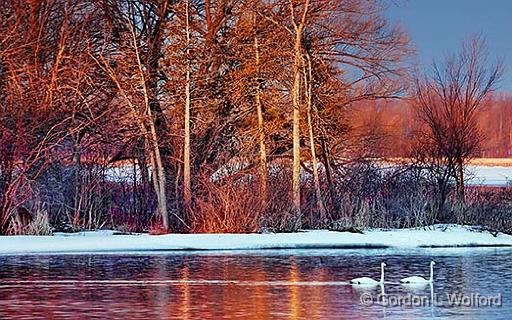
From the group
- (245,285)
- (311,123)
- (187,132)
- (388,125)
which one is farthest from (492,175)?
(245,285)

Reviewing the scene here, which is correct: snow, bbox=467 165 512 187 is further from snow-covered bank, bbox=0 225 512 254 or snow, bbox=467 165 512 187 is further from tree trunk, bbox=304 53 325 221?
snow-covered bank, bbox=0 225 512 254

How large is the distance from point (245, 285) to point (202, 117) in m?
19.3

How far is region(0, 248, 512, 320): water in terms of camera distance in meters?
14.7

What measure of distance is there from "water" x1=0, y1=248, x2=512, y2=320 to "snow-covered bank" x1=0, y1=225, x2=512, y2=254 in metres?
1.61

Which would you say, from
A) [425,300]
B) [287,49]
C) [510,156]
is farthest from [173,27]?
[510,156]

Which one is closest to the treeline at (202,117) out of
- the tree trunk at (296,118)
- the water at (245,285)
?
the tree trunk at (296,118)

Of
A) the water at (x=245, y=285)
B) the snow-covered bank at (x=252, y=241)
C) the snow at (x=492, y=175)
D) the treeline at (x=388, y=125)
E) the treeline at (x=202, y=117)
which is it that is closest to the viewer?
the water at (x=245, y=285)

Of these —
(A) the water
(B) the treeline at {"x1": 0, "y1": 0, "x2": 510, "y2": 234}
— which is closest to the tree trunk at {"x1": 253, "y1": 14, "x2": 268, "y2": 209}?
(B) the treeline at {"x1": 0, "y1": 0, "x2": 510, "y2": 234}

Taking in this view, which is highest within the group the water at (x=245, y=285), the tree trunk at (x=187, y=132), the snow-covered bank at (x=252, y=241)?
the tree trunk at (x=187, y=132)

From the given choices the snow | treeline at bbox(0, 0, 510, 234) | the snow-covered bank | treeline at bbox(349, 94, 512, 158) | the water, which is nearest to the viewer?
the water

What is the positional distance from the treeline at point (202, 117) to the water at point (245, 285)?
7.30 metres

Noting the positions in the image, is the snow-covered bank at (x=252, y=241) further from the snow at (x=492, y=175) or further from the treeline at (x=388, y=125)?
the snow at (x=492, y=175)

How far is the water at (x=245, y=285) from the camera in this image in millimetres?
14734

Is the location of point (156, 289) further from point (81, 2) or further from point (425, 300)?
point (81, 2)
